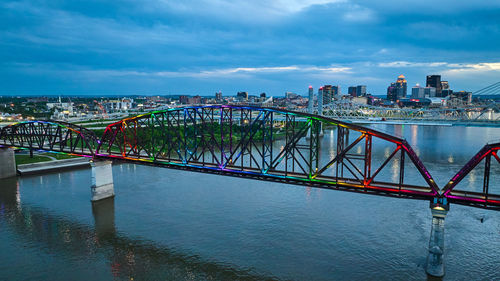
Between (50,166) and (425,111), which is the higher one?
A: (425,111)

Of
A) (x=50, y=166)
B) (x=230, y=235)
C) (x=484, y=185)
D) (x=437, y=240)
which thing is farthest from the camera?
(x=50, y=166)

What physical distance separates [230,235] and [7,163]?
38.7 m

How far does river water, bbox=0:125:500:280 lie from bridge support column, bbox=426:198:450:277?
98cm

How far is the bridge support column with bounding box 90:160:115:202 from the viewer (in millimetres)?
38531

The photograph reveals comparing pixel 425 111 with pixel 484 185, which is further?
A: pixel 425 111

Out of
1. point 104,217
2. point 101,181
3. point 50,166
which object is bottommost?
point 104,217

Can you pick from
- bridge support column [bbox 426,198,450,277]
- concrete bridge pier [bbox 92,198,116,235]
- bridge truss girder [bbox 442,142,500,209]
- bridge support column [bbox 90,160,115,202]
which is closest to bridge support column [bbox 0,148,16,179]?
bridge support column [bbox 90,160,115,202]

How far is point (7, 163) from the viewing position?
4984 cm

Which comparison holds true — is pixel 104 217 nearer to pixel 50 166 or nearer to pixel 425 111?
pixel 50 166

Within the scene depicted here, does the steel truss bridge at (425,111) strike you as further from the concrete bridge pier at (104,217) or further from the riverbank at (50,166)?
the concrete bridge pier at (104,217)

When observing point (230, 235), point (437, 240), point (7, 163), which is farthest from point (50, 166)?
point (437, 240)

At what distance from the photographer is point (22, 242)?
2867 cm

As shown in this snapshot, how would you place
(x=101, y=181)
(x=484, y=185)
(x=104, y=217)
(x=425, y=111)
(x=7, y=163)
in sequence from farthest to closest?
(x=425, y=111) < (x=7, y=163) < (x=101, y=181) < (x=104, y=217) < (x=484, y=185)

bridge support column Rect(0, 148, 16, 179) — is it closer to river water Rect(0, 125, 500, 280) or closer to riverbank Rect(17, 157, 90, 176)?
riverbank Rect(17, 157, 90, 176)
